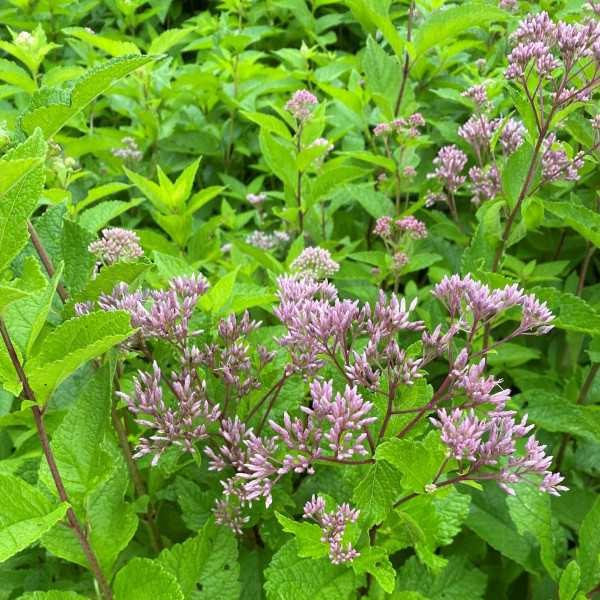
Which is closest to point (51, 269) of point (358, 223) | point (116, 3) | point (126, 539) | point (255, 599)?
point (126, 539)

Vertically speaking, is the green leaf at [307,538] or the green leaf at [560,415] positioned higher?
the green leaf at [307,538]

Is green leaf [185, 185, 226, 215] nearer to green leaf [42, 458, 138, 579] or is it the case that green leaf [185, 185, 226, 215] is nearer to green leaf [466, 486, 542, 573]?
green leaf [42, 458, 138, 579]

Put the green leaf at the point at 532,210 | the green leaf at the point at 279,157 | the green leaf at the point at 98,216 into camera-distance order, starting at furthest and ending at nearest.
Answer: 1. the green leaf at the point at 279,157
2. the green leaf at the point at 98,216
3. the green leaf at the point at 532,210

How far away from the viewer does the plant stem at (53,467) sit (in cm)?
91

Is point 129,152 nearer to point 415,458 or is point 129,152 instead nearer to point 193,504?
point 193,504

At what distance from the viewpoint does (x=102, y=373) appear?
1104mm

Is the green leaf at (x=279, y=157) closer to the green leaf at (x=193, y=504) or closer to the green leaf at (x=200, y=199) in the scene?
the green leaf at (x=200, y=199)

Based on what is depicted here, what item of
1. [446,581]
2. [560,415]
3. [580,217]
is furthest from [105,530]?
[580,217]

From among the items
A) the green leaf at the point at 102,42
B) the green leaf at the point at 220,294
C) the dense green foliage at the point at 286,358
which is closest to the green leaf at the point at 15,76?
the dense green foliage at the point at 286,358

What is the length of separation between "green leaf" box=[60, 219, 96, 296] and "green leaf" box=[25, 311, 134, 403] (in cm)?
41

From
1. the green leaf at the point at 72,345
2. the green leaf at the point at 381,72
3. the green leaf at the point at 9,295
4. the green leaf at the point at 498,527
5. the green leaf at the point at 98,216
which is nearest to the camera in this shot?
the green leaf at the point at 9,295

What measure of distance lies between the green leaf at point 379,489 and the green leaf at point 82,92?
757mm

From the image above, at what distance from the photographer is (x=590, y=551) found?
1.31m

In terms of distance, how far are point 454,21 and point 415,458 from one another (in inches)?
66.3
